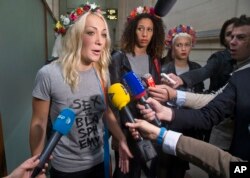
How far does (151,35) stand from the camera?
2.36 meters

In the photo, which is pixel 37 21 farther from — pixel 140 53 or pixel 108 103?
pixel 108 103

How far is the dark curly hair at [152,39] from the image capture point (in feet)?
7.62

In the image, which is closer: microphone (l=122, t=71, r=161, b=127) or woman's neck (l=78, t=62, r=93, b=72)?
microphone (l=122, t=71, r=161, b=127)

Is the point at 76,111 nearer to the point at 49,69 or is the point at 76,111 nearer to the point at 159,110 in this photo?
the point at 49,69

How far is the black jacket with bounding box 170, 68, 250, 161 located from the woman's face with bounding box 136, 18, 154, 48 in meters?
1.13

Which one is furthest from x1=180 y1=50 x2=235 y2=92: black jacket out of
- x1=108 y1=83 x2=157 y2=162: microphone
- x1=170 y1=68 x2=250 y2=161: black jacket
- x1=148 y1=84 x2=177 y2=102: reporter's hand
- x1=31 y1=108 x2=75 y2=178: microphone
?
x1=31 y1=108 x2=75 y2=178: microphone

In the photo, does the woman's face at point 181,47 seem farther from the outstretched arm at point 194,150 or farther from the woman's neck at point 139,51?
the outstretched arm at point 194,150

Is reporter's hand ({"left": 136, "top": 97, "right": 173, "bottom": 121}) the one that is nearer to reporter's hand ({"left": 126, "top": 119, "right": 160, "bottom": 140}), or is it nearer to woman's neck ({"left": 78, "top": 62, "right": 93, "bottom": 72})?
reporter's hand ({"left": 126, "top": 119, "right": 160, "bottom": 140})

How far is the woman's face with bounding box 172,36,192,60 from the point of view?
8.42 feet

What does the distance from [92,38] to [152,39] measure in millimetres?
1096

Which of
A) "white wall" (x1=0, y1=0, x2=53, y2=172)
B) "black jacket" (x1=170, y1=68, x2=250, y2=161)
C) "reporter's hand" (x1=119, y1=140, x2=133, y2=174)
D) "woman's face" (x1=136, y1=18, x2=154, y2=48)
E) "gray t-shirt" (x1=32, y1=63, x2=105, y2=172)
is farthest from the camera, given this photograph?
"woman's face" (x1=136, y1=18, x2=154, y2=48)

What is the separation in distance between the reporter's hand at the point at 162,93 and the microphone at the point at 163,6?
893mm

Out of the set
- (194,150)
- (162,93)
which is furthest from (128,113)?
(162,93)

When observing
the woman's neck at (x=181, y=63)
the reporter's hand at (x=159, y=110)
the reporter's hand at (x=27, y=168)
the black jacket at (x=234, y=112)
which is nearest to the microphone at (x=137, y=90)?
the reporter's hand at (x=159, y=110)
